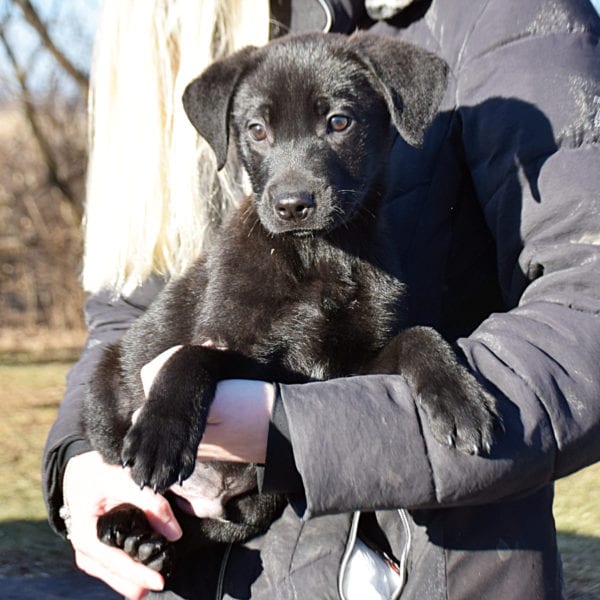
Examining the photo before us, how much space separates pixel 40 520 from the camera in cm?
477

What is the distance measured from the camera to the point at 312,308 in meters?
2.19

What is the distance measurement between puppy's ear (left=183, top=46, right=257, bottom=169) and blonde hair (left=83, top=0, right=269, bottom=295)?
1.00 feet

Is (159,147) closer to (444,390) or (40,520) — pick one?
(444,390)

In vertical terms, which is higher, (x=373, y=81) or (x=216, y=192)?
(x=373, y=81)

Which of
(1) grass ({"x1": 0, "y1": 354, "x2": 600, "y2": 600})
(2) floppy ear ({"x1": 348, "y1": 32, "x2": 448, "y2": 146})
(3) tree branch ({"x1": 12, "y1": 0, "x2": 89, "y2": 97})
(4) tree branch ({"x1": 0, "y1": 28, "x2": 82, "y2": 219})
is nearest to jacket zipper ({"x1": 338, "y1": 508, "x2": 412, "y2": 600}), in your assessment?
(2) floppy ear ({"x1": 348, "y1": 32, "x2": 448, "y2": 146})

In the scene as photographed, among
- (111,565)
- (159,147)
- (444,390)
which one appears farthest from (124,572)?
(159,147)

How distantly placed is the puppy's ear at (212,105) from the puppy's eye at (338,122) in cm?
29

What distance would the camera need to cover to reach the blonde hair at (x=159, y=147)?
2.79 meters

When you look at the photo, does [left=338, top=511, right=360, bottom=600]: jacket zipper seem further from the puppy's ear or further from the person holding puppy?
the puppy's ear

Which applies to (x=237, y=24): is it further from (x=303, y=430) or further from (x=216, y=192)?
(x=303, y=430)

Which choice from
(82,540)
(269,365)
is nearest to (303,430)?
(269,365)

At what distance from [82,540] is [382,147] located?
1.28 meters

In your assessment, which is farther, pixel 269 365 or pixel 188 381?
pixel 269 365

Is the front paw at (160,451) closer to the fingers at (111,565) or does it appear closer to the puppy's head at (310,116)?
the fingers at (111,565)
